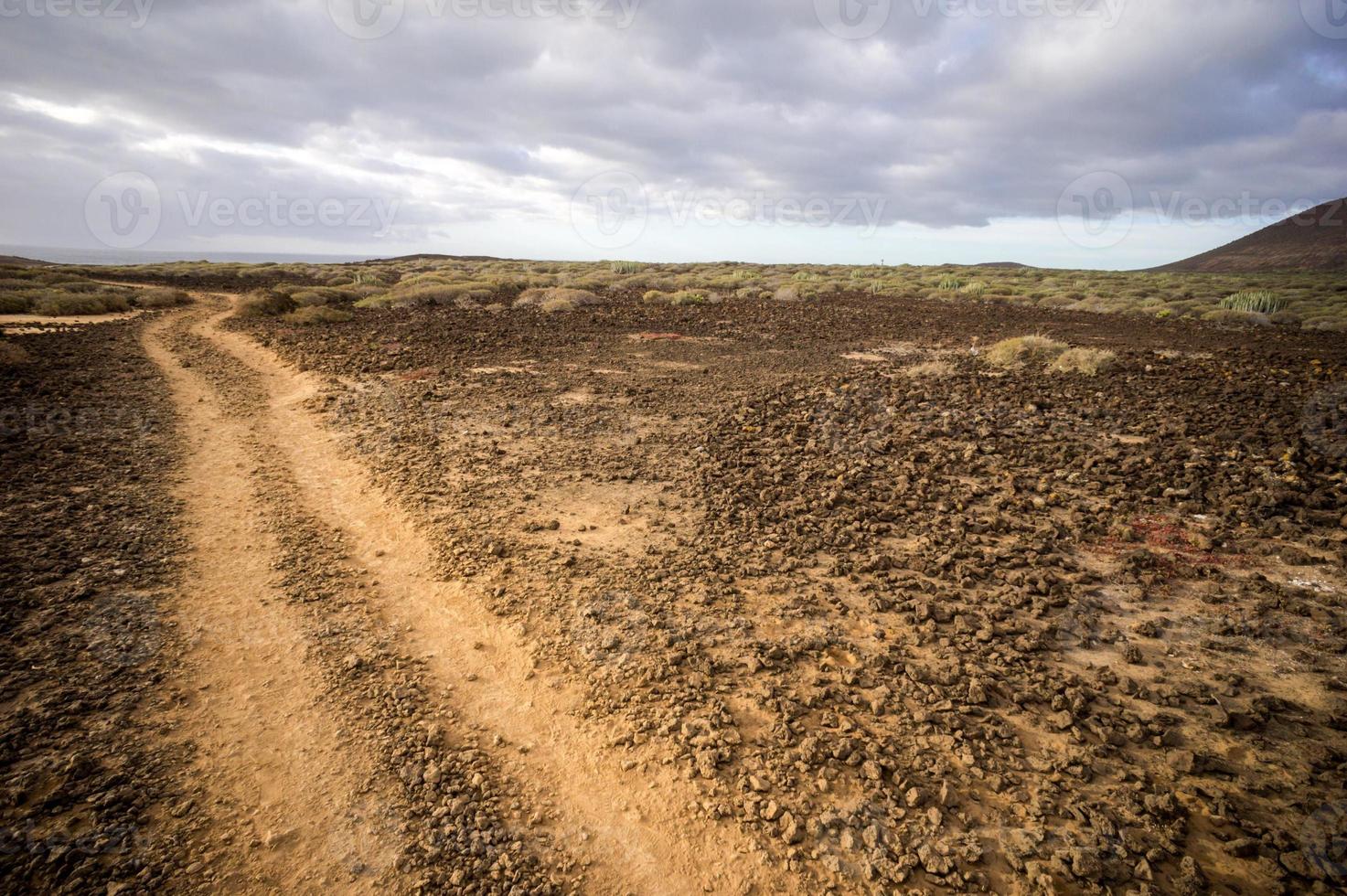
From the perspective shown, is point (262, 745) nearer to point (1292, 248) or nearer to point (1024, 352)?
point (1024, 352)

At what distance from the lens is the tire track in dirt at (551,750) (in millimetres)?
2539

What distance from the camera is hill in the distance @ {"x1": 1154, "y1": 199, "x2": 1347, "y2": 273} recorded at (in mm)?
75938

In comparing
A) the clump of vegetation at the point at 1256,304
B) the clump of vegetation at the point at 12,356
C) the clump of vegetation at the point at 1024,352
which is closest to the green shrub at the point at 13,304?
the clump of vegetation at the point at 12,356

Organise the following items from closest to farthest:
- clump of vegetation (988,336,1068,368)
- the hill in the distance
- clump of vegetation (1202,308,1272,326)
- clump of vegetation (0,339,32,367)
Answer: clump of vegetation (0,339,32,367) < clump of vegetation (988,336,1068,368) < clump of vegetation (1202,308,1272,326) < the hill in the distance

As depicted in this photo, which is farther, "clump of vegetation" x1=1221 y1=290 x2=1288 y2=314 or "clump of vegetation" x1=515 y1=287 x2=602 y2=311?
"clump of vegetation" x1=1221 y1=290 x2=1288 y2=314

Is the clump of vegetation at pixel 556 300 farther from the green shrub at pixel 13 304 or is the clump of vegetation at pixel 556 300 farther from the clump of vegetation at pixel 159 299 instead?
the green shrub at pixel 13 304

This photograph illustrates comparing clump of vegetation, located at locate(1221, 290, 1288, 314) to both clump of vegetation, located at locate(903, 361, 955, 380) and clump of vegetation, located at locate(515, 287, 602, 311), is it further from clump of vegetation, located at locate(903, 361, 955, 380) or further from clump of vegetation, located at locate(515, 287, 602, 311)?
clump of vegetation, located at locate(515, 287, 602, 311)

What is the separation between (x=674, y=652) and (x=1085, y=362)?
11329 mm

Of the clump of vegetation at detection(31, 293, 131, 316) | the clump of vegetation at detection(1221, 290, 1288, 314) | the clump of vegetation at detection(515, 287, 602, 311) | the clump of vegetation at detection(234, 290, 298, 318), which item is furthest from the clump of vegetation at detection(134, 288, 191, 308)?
the clump of vegetation at detection(1221, 290, 1288, 314)

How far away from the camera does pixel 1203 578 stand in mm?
4656

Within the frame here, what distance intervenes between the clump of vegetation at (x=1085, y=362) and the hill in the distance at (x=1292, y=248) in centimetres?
9189

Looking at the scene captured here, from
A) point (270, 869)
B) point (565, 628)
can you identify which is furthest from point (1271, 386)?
point (270, 869)

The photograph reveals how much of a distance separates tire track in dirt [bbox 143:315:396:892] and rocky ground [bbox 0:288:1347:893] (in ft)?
0.07

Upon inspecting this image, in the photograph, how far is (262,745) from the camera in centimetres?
308
